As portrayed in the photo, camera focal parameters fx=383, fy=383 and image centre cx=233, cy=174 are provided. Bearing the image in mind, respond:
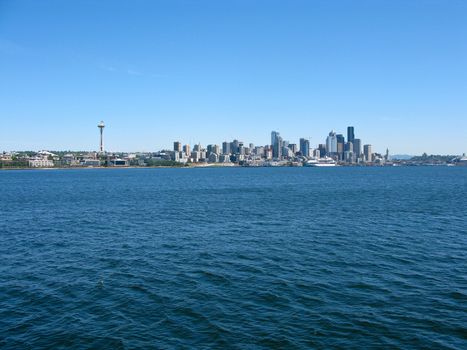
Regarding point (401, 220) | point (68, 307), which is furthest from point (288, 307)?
point (401, 220)

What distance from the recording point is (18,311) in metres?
24.8

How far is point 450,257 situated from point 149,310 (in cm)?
2882

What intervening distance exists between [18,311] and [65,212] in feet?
161

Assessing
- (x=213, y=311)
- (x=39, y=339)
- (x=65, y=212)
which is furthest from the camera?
(x=65, y=212)

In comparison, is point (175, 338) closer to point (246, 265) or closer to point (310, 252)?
point (246, 265)

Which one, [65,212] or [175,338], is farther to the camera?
[65,212]

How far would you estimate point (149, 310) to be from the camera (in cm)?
2497

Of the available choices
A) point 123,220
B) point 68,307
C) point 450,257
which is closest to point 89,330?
point 68,307

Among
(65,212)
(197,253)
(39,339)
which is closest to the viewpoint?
(39,339)

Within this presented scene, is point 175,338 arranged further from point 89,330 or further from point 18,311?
point 18,311

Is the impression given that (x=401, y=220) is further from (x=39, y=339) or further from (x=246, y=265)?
(x=39, y=339)

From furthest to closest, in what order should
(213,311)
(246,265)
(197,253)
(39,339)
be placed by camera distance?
(197,253) → (246,265) → (213,311) → (39,339)

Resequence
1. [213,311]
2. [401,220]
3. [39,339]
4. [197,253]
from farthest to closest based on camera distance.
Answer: [401,220] → [197,253] → [213,311] → [39,339]

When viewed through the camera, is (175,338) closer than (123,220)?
Yes
